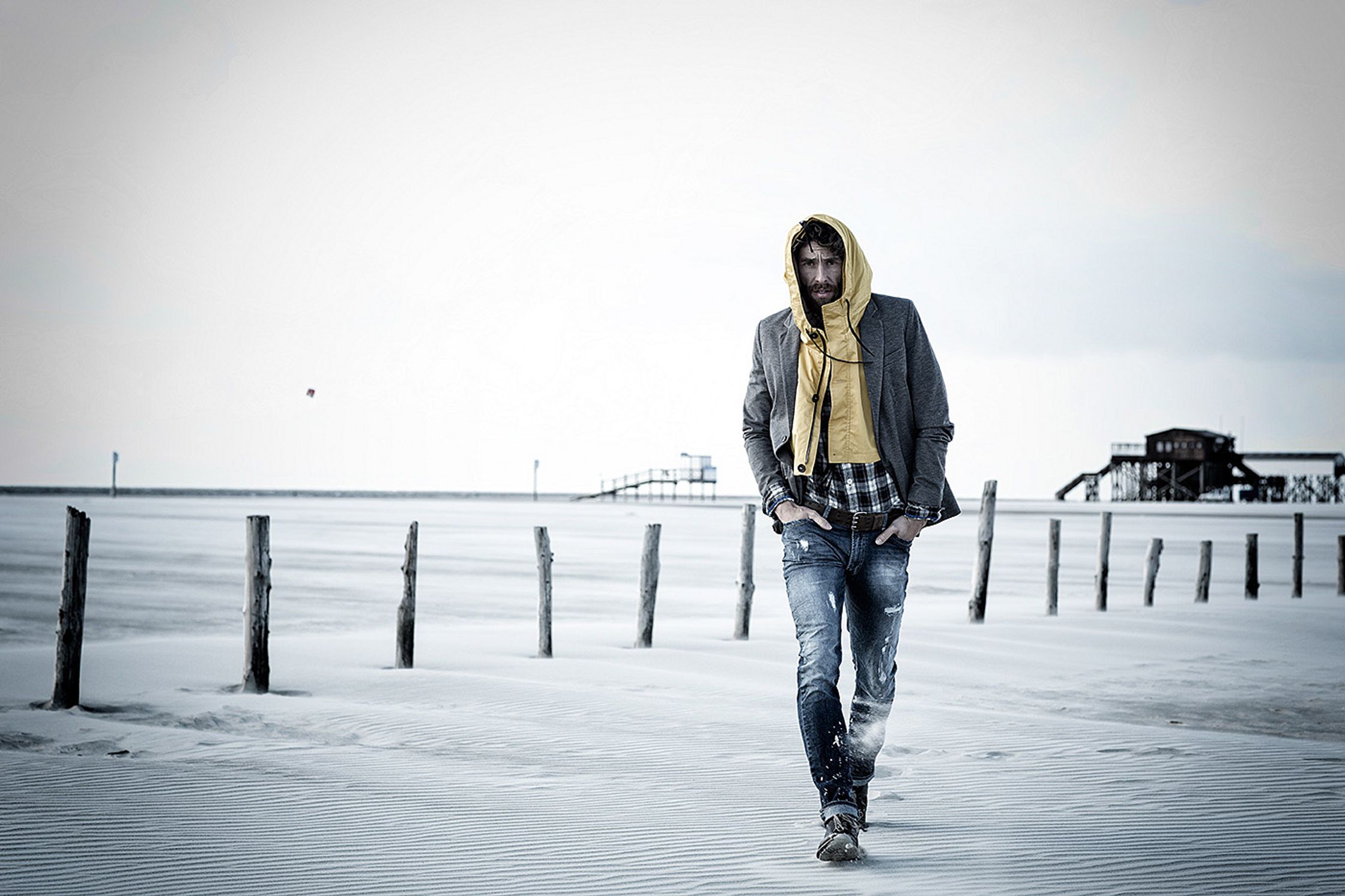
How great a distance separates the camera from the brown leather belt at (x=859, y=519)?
396 centimetres

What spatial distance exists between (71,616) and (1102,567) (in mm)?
13043

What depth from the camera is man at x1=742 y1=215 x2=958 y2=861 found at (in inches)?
156

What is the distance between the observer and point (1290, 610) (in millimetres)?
15023

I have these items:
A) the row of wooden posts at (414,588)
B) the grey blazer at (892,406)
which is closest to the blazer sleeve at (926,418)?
the grey blazer at (892,406)

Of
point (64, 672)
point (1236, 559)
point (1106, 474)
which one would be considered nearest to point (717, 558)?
point (1236, 559)

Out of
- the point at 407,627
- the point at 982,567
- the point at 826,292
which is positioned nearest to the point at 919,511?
the point at 826,292

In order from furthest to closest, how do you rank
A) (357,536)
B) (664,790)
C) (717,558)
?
(357,536)
(717,558)
(664,790)

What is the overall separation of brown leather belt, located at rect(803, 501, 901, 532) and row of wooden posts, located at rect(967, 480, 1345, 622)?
33.8 ft

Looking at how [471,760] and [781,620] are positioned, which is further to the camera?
[781,620]

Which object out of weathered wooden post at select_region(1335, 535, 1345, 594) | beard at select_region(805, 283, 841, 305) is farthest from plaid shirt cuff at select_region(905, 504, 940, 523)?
weathered wooden post at select_region(1335, 535, 1345, 594)

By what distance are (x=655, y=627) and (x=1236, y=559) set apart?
19.8 metres

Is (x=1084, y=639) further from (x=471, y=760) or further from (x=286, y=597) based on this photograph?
(x=286, y=597)

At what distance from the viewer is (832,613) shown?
13.0 ft

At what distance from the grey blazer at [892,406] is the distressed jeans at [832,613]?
213mm
